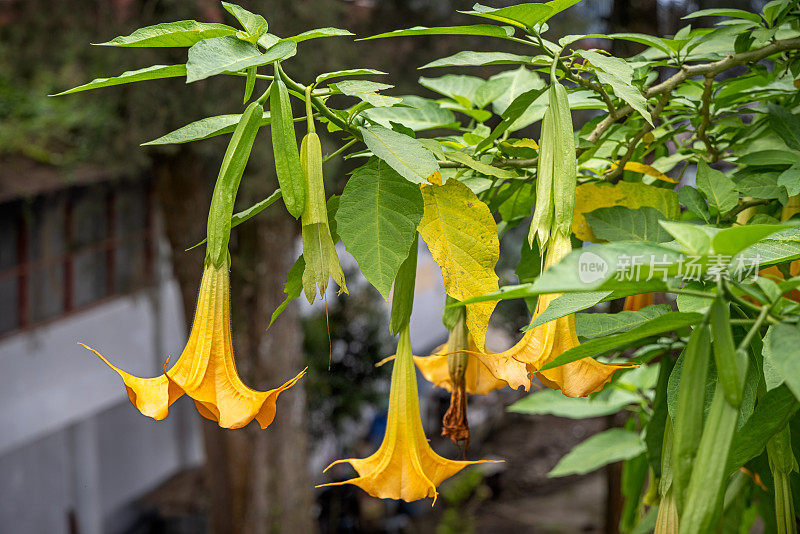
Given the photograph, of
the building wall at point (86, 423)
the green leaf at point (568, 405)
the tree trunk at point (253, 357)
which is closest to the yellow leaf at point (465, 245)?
the green leaf at point (568, 405)

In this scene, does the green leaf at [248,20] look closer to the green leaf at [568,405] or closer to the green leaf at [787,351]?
the green leaf at [787,351]

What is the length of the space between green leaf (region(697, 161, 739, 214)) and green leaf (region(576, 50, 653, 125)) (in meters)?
0.14

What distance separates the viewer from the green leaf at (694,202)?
54 centimetres

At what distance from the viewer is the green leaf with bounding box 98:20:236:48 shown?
376 millimetres

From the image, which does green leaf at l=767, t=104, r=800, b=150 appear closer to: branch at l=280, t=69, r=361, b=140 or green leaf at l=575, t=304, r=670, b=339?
green leaf at l=575, t=304, r=670, b=339

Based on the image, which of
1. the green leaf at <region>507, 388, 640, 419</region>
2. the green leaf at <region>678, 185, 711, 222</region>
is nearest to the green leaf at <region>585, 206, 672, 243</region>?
the green leaf at <region>678, 185, 711, 222</region>

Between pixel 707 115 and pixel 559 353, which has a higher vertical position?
pixel 707 115

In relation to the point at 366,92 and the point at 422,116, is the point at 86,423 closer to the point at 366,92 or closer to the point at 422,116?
the point at 422,116

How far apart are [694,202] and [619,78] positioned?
0.16 meters

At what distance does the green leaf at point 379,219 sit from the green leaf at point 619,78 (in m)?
0.13

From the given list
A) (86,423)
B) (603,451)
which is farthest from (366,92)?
(86,423)

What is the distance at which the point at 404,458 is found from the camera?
1.52 feet

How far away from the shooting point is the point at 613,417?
197 centimetres

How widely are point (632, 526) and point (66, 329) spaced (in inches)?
117
